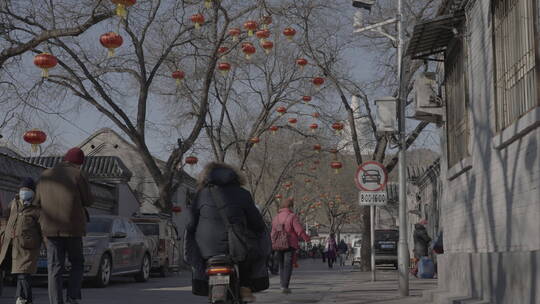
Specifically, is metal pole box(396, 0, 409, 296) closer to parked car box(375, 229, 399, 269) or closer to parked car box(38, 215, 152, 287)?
parked car box(38, 215, 152, 287)

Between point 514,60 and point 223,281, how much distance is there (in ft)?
12.8

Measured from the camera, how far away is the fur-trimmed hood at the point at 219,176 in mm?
7156

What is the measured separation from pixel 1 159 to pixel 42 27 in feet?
16.9

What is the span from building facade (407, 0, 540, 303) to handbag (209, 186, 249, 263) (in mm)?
2361

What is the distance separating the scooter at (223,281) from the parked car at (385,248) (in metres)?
28.8

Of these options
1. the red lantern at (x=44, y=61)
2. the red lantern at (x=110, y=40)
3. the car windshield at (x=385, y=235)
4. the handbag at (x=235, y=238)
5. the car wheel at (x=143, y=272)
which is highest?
the red lantern at (x=110, y=40)

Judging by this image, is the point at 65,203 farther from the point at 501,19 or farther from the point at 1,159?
the point at 1,159

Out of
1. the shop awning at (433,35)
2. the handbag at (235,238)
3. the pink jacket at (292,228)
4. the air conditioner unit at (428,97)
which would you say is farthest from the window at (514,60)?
the pink jacket at (292,228)

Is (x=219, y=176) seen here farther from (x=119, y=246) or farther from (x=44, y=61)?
(x=119, y=246)

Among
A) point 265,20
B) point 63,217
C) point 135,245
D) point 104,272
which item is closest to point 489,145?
point 63,217

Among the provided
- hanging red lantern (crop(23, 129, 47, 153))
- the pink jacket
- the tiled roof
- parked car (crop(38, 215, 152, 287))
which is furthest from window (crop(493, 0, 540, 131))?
the tiled roof

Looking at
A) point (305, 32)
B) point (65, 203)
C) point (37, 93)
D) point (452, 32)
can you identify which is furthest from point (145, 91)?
point (65, 203)

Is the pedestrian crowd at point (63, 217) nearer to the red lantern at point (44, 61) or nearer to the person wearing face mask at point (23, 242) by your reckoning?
the person wearing face mask at point (23, 242)

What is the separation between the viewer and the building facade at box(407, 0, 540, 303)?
24.3 ft
